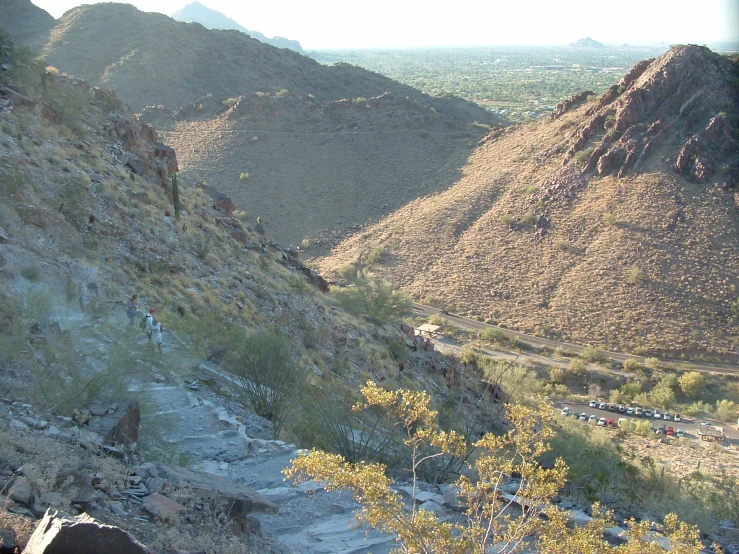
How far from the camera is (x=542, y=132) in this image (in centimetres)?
4997

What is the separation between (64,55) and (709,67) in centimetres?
6134

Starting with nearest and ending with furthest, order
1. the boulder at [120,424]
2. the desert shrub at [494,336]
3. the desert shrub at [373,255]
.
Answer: the boulder at [120,424]
the desert shrub at [494,336]
the desert shrub at [373,255]

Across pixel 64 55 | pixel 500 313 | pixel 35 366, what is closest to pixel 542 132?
pixel 500 313

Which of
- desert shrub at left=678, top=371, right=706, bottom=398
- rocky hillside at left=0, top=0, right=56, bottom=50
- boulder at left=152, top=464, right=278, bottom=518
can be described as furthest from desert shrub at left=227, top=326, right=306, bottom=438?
rocky hillside at left=0, top=0, right=56, bottom=50

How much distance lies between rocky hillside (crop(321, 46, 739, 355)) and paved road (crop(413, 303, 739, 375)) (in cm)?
59

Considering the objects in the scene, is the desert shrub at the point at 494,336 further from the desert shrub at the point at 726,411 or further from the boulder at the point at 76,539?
the boulder at the point at 76,539

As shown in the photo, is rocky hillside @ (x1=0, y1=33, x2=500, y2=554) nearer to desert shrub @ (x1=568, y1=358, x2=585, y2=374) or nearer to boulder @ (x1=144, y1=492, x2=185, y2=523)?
boulder @ (x1=144, y1=492, x2=185, y2=523)

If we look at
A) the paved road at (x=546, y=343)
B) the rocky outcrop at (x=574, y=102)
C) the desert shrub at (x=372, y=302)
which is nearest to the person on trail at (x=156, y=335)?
the desert shrub at (x=372, y=302)

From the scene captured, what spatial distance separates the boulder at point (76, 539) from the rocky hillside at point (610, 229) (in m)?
32.7

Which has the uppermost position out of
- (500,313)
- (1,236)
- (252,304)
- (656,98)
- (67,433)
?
(656,98)

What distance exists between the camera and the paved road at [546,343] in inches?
1319

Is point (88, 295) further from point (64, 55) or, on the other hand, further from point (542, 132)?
point (64, 55)

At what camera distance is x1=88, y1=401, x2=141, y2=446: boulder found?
8961 mm

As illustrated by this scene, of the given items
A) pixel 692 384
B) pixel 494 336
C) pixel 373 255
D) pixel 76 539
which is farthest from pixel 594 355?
pixel 76 539
